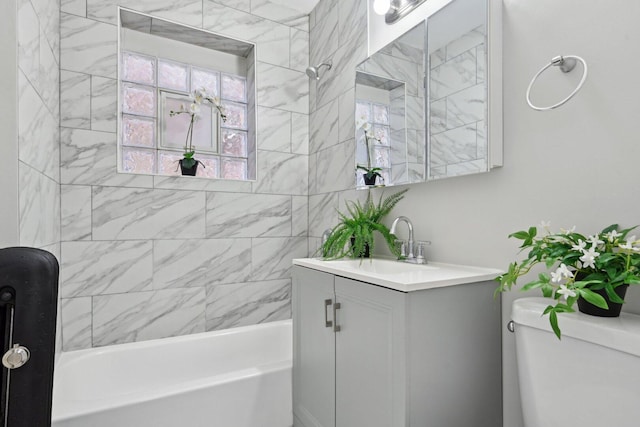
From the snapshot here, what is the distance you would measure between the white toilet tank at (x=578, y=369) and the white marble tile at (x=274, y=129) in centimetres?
189

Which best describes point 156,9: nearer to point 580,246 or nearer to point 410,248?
point 410,248

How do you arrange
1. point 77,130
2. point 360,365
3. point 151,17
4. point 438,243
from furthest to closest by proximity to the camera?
point 151,17, point 77,130, point 438,243, point 360,365

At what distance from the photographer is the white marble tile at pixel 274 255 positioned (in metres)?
2.41

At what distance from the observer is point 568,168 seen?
1.10 metres

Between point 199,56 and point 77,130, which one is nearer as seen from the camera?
point 77,130

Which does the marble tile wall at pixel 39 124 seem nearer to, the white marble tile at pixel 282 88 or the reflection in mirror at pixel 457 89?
the white marble tile at pixel 282 88

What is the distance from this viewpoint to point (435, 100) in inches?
60.2

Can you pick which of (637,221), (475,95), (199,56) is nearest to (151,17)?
(199,56)

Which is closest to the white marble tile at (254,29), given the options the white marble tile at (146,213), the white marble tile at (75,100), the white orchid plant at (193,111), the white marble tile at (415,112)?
the white orchid plant at (193,111)

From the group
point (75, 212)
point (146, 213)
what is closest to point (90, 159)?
point (75, 212)

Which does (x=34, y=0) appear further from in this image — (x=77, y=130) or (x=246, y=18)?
(x=246, y=18)

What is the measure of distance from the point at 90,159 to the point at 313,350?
5.27ft

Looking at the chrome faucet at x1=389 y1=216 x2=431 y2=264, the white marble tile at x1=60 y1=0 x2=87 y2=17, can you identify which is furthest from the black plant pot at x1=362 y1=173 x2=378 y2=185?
the white marble tile at x1=60 y1=0 x2=87 y2=17

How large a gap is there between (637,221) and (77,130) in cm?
245
